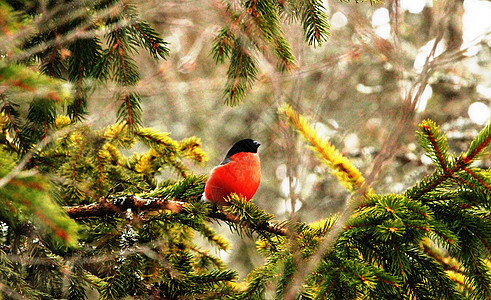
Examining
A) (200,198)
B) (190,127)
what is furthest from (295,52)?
(190,127)

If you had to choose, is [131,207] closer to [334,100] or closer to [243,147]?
[243,147]

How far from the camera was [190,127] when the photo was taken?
289 inches

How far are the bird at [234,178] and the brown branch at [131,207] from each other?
0.52 feet

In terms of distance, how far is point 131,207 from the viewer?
2195 millimetres

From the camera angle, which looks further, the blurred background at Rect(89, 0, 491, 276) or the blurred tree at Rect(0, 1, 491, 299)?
the blurred background at Rect(89, 0, 491, 276)

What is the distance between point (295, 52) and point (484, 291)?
77.4 inches

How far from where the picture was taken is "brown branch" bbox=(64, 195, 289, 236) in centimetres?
213

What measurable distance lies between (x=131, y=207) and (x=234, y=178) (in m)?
0.70

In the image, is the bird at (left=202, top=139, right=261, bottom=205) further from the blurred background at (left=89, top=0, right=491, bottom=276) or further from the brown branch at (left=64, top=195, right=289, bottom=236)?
→ the blurred background at (left=89, top=0, right=491, bottom=276)

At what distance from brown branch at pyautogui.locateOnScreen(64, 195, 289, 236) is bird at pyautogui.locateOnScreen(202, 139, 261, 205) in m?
0.16

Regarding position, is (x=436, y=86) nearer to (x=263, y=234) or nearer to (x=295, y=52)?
(x=295, y=52)

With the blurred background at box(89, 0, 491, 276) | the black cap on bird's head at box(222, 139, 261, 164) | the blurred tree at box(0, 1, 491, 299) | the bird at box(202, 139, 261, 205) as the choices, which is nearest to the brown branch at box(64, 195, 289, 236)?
the blurred tree at box(0, 1, 491, 299)

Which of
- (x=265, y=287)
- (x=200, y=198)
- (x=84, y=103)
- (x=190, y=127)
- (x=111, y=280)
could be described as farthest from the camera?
(x=190, y=127)

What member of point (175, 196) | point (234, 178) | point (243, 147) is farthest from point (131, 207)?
point (243, 147)
